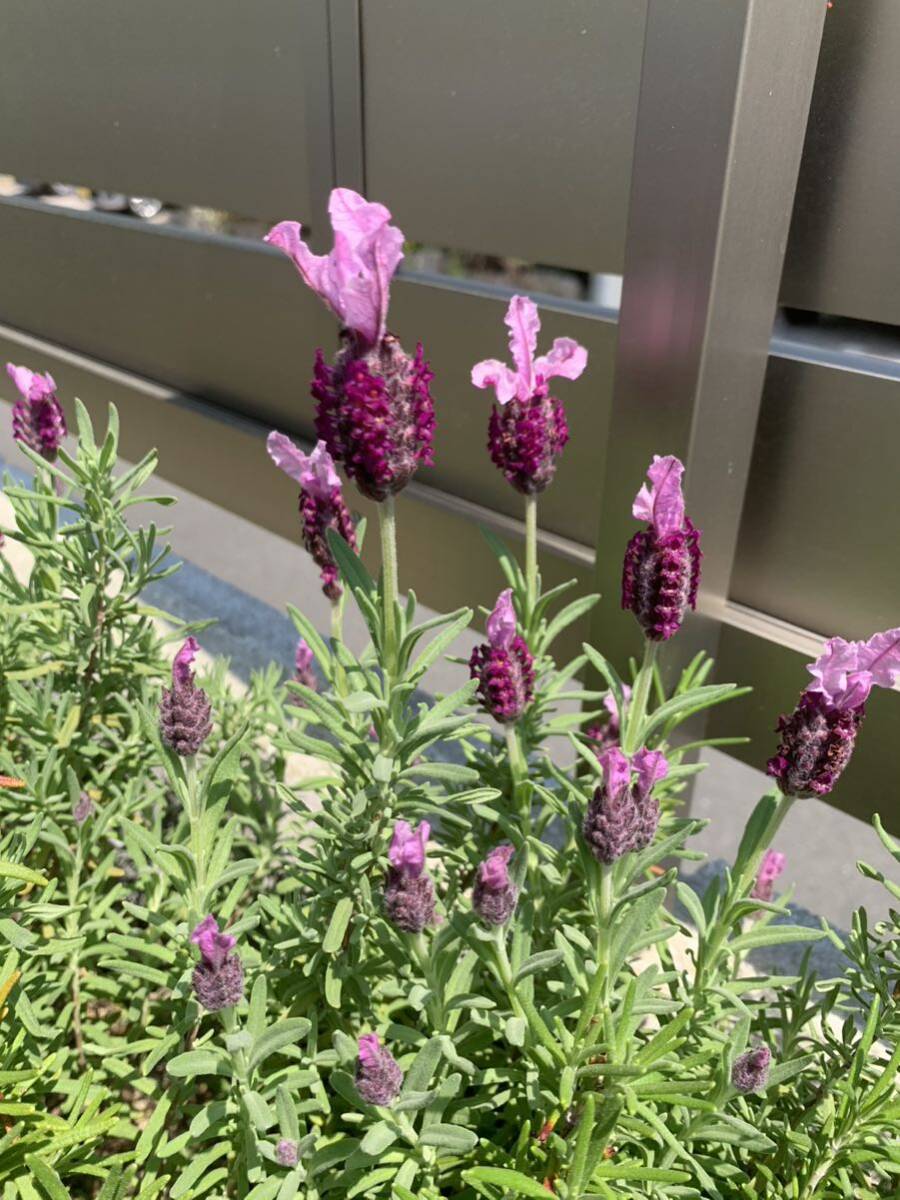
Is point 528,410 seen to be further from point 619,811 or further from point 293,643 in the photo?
point 293,643

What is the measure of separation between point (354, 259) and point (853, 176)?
0.82 m

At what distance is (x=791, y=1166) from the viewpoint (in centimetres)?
84

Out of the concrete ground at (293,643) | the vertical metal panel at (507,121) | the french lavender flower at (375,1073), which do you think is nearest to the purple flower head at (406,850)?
the french lavender flower at (375,1073)

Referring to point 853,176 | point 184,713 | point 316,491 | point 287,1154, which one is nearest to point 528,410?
point 316,491

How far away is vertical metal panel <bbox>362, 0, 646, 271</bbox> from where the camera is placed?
51.2 inches

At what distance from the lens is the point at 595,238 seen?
140 cm

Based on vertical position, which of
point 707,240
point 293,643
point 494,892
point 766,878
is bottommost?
point 293,643

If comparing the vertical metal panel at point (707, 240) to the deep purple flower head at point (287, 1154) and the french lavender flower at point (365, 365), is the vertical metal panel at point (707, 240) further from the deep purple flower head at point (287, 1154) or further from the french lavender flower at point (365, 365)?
the deep purple flower head at point (287, 1154)

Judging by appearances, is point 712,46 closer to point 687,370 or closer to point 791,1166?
point 687,370

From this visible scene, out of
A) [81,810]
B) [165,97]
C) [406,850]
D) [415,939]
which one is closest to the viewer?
[406,850]

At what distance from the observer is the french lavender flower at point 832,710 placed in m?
0.70

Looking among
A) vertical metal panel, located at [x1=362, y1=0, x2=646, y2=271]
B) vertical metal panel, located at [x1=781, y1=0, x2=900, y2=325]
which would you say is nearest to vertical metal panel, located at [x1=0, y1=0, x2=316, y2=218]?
vertical metal panel, located at [x1=362, y1=0, x2=646, y2=271]

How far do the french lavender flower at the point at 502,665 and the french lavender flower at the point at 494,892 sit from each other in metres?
0.16

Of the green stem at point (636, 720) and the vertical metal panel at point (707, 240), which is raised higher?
the vertical metal panel at point (707, 240)
